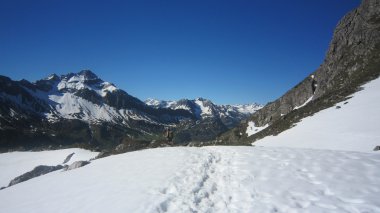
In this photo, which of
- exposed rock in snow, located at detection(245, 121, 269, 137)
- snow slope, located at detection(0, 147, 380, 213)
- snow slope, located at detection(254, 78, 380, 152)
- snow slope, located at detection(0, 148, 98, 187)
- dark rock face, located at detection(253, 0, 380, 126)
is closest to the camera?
snow slope, located at detection(0, 147, 380, 213)

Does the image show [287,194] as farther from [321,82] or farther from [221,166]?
[321,82]

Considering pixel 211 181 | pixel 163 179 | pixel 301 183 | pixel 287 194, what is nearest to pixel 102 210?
pixel 163 179

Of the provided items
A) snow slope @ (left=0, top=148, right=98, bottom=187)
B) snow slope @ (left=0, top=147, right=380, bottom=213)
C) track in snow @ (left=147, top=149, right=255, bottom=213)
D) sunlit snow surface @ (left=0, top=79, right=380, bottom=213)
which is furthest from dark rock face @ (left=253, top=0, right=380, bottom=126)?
track in snow @ (left=147, top=149, right=255, bottom=213)

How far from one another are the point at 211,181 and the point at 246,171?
209 centimetres

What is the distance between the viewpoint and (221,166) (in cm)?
1625

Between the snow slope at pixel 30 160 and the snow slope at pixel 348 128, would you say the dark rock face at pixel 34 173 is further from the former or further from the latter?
the snow slope at pixel 348 128

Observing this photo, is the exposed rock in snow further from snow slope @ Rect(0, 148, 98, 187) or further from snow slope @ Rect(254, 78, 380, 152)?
snow slope @ Rect(0, 148, 98, 187)

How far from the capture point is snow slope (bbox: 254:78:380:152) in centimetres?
2514

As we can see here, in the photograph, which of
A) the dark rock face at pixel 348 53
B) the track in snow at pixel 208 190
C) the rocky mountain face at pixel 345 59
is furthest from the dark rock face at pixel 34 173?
the dark rock face at pixel 348 53

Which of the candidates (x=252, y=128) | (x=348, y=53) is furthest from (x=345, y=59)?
(x=252, y=128)

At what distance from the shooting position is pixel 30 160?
47.3 m

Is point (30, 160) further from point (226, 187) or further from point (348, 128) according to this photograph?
point (348, 128)

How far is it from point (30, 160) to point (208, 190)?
45.4 m

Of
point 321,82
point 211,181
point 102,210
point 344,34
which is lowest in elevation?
point 102,210
